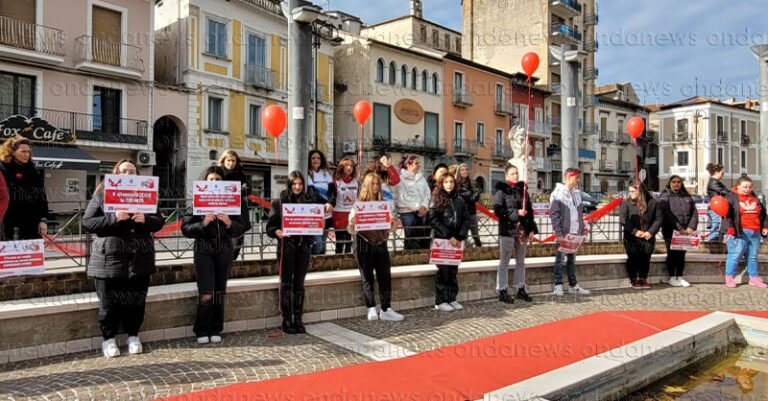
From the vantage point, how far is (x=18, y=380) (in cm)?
425

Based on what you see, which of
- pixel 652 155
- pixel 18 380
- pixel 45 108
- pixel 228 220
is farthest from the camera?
pixel 652 155

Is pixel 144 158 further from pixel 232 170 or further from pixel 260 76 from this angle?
pixel 232 170

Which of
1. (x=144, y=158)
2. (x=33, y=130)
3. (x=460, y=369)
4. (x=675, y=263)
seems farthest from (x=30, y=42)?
(x=675, y=263)

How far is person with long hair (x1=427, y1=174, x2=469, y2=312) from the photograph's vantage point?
6969 mm

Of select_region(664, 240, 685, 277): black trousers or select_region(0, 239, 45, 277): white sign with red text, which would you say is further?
select_region(664, 240, 685, 277): black trousers

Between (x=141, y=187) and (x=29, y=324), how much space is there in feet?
5.20

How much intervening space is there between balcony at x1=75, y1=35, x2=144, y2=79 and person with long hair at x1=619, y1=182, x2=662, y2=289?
59.4 feet

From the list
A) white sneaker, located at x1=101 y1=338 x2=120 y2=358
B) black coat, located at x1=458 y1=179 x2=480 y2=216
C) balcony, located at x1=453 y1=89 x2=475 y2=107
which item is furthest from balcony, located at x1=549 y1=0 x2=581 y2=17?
white sneaker, located at x1=101 y1=338 x2=120 y2=358

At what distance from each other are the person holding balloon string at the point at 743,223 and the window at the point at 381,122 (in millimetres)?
21661

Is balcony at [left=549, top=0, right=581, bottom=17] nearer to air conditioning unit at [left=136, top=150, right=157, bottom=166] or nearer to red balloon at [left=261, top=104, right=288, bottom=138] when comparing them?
air conditioning unit at [left=136, top=150, right=157, bottom=166]

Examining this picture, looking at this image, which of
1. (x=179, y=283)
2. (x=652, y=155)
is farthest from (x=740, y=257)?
(x=652, y=155)

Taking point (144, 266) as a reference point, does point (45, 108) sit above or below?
Result: above

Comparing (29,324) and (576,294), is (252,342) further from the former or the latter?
(576,294)

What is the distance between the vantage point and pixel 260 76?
953 inches
